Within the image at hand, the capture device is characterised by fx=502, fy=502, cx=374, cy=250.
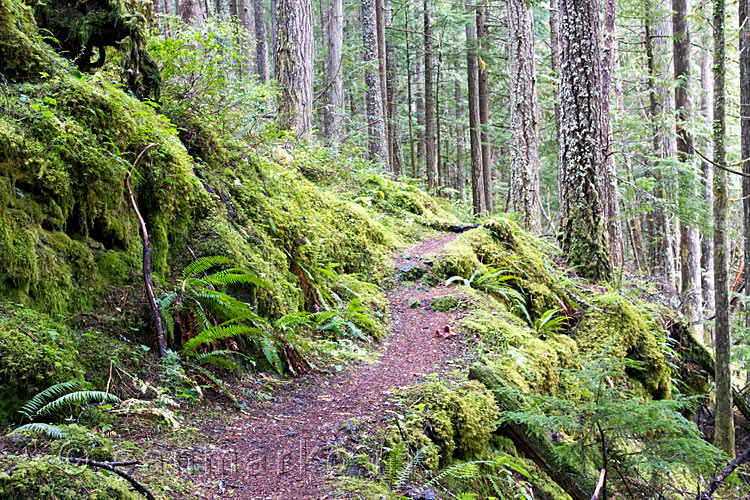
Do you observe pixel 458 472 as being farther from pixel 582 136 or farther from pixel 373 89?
pixel 373 89

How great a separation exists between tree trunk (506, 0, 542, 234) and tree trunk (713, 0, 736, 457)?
5.73 m

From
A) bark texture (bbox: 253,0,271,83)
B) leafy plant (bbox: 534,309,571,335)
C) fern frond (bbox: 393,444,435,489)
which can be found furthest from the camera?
bark texture (bbox: 253,0,271,83)

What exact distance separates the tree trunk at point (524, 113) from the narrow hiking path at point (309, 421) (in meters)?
8.48

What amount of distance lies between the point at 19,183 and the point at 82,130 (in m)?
0.64

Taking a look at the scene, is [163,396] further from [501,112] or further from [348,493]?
[501,112]

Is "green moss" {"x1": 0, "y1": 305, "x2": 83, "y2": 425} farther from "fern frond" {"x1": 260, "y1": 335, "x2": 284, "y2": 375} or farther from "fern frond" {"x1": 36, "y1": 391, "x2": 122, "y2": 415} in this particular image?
"fern frond" {"x1": 260, "y1": 335, "x2": 284, "y2": 375}

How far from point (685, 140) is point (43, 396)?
15.2m

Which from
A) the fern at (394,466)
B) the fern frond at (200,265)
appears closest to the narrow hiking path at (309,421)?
the fern at (394,466)

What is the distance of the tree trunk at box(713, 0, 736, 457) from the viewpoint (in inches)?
288

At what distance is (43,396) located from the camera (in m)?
2.61

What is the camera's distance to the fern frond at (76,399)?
2545 mm

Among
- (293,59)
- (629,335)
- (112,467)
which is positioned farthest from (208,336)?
(293,59)

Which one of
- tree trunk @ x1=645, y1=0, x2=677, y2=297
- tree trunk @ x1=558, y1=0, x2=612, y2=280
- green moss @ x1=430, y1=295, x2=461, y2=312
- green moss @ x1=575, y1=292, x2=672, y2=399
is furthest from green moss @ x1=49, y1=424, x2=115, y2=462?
tree trunk @ x1=645, y1=0, x2=677, y2=297

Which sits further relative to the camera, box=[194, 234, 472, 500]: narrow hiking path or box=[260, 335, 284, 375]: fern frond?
box=[260, 335, 284, 375]: fern frond
